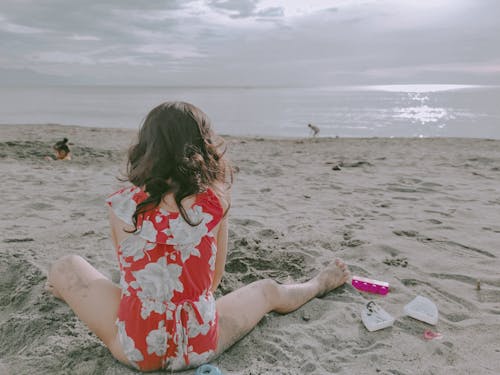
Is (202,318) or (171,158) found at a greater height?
(171,158)

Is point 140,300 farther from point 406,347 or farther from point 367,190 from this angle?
point 367,190

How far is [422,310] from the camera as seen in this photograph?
2.52 metres

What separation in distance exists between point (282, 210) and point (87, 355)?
2.78m

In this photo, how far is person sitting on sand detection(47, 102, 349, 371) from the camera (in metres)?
1.80

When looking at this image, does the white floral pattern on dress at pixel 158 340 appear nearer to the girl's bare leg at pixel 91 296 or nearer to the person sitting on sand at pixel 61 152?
the girl's bare leg at pixel 91 296

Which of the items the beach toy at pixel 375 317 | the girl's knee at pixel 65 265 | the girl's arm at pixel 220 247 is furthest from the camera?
the beach toy at pixel 375 317

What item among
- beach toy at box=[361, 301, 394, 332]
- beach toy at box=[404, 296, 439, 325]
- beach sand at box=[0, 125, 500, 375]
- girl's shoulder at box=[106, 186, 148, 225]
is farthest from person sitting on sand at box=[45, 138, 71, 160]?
beach toy at box=[404, 296, 439, 325]

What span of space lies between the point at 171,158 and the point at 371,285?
68.0 inches

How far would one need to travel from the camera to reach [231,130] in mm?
17516

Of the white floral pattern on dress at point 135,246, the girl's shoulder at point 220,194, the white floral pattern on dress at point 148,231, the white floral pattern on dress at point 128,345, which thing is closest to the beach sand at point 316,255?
the white floral pattern on dress at point 128,345

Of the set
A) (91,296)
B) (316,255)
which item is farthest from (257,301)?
(316,255)

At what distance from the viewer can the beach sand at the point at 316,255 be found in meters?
2.15

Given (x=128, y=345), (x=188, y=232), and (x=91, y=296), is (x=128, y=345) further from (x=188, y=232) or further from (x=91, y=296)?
(x=188, y=232)

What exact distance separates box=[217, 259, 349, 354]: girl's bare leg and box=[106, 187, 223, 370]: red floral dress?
26 centimetres
